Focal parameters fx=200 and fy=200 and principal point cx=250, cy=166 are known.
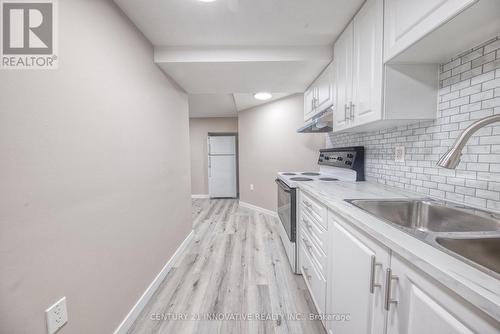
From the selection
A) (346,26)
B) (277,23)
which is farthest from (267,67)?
(346,26)

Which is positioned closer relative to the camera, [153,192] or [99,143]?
[99,143]

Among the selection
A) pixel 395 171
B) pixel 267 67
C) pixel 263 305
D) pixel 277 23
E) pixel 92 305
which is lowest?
pixel 263 305

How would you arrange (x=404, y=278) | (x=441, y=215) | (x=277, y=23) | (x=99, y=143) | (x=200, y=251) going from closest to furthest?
(x=404, y=278), (x=441, y=215), (x=99, y=143), (x=277, y=23), (x=200, y=251)

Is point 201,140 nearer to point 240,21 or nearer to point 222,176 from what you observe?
point 222,176

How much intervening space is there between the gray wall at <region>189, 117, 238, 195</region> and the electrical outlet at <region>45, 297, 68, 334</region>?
4.54 m

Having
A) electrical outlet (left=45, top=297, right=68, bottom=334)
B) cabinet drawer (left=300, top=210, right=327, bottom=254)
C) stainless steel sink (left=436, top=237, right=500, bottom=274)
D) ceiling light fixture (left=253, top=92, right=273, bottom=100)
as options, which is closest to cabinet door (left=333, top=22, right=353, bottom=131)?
cabinet drawer (left=300, top=210, right=327, bottom=254)

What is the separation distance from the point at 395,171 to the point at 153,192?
1991mm

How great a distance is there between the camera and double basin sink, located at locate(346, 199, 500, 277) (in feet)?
2.23

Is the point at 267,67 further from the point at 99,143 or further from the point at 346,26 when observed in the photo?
the point at 99,143

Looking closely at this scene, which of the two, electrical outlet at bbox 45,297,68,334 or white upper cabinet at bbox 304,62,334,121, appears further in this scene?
white upper cabinet at bbox 304,62,334,121

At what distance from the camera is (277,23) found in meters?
1.51

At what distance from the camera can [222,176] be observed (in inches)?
209

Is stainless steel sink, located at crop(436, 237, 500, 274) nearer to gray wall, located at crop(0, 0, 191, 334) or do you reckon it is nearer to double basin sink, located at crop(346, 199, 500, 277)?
double basin sink, located at crop(346, 199, 500, 277)

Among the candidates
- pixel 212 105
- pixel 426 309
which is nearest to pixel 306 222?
pixel 426 309
